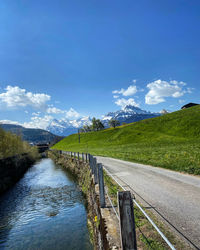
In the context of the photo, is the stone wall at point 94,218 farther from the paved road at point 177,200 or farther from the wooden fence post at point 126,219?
the wooden fence post at point 126,219

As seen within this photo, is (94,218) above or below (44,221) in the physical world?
above

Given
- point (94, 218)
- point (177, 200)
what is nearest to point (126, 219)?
point (177, 200)

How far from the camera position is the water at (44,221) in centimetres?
859

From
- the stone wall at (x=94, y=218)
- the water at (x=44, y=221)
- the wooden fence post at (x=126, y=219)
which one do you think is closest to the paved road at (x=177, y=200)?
the stone wall at (x=94, y=218)

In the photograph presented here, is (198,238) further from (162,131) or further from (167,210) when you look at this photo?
(162,131)

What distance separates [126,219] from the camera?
2.58m

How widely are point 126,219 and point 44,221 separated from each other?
1051cm

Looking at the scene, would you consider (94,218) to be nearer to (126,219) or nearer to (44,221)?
(44,221)

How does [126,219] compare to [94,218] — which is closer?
[126,219]

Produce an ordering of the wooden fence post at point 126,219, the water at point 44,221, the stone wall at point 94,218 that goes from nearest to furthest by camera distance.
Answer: the wooden fence post at point 126,219 < the stone wall at point 94,218 < the water at point 44,221

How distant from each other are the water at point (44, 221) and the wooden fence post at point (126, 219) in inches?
264

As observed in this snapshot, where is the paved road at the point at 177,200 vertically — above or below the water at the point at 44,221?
above

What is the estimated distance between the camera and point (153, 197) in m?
7.07

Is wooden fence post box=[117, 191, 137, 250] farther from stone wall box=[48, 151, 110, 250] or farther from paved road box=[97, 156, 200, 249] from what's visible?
paved road box=[97, 156, 200, 249]
